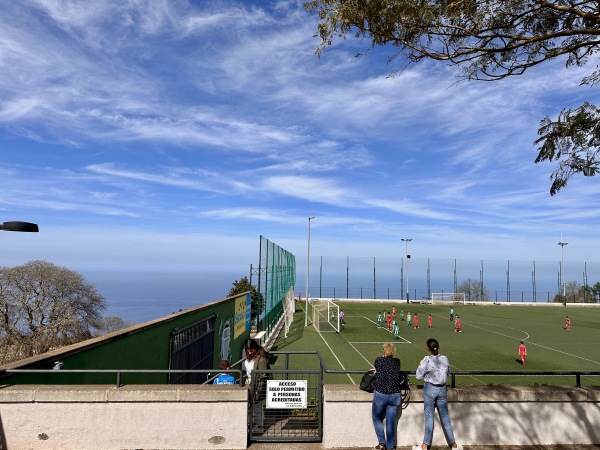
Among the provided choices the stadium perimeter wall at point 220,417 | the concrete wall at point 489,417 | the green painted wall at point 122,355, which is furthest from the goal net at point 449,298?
the stadium perimeter wall at point 220,417

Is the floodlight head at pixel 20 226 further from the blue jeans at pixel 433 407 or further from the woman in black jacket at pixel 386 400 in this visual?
the blue jeans at pixel 433 407

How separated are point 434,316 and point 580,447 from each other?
45.6 m

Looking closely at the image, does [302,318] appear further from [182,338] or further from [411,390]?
[411,390]

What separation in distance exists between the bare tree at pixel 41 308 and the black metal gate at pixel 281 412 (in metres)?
33.5

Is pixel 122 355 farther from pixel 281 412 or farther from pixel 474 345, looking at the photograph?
pixel 474 345

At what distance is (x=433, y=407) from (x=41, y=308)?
4229cm

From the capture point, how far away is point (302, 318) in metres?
46.5

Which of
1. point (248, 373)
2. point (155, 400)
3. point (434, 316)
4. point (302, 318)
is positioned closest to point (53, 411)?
point (155, 400)

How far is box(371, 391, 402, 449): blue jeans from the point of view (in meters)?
6.15

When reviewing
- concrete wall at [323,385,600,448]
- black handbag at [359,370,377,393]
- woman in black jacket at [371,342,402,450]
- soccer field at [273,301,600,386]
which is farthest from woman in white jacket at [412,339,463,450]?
soccer field at [273,301,600,386]

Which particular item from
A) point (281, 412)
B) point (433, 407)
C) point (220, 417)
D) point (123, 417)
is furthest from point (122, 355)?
point (433, 407)

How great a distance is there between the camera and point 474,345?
29688 millimetres

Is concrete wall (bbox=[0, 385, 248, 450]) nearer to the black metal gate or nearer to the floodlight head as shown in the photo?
the black metal gate

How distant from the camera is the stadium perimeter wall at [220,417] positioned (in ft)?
20.1
